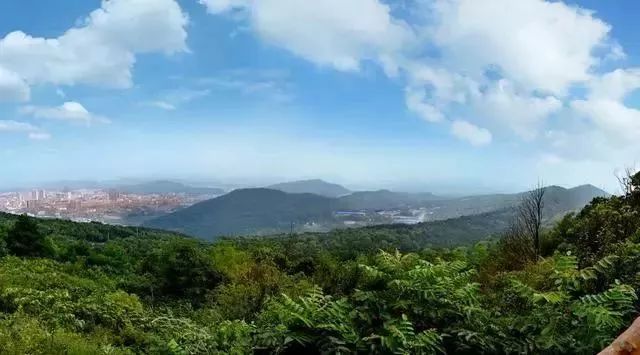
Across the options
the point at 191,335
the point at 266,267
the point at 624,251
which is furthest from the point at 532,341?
the point at 266,267

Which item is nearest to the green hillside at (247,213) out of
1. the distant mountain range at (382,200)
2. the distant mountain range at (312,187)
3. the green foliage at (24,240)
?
the distant mountain range at (382,200)

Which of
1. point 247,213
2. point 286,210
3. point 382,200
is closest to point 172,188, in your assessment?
point 247,213

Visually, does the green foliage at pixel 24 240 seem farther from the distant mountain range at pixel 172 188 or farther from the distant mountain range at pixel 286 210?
the distant mountain range at pixel 172 188

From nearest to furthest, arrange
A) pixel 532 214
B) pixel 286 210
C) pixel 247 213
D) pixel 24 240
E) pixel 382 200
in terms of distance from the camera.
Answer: pixel 532 214 < pixel 24 240 < pixel 247 213 < pixel 286 210 < pixel 382 200

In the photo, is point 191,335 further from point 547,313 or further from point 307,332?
point 547,313

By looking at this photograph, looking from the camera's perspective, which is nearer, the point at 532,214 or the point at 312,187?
the point at 532,214

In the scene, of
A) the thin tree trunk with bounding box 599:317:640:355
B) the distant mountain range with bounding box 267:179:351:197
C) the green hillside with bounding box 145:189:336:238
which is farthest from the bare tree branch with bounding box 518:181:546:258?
the distant mountain range with bounding box 267:179:351:197

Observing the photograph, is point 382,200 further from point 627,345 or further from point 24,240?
point 627,345

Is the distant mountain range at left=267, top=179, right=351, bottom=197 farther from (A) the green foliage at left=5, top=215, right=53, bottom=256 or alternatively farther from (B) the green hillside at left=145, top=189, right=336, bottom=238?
(A) the green foliage at left=5, top=215, right=53, bottom=256
